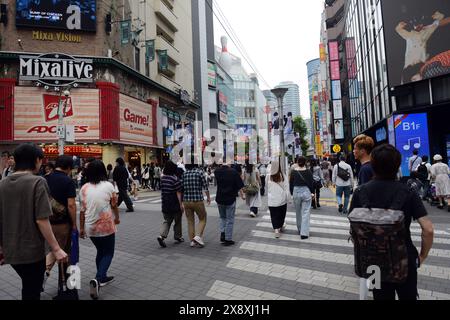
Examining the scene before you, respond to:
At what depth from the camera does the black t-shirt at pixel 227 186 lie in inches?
268

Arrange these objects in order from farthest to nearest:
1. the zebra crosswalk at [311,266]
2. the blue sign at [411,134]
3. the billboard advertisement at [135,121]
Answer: the billboard advertisement at [135,121] < the blue sign at [411,134] < the zebra crosswalk at [311,266]

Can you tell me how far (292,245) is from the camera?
674cm

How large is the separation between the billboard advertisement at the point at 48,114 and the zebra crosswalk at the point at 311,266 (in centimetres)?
1732

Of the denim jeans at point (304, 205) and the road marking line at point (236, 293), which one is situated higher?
the denim jeans at point (304, 205)

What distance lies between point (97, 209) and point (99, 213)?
2.4 inches

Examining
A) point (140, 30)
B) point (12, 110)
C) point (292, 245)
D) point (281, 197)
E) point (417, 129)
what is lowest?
point (292, 245)

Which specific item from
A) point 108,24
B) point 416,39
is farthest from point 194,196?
point 108,24

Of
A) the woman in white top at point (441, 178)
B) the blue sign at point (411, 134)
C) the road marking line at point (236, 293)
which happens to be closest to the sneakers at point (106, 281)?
the road marking line at point (236, 293)

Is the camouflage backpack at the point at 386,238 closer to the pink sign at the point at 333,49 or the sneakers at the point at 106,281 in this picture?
the sneakers at the point at 106,281

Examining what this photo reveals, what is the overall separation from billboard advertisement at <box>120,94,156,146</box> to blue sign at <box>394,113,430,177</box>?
1835 cm

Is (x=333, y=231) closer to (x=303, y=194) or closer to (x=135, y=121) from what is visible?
(x=303, y=194)
